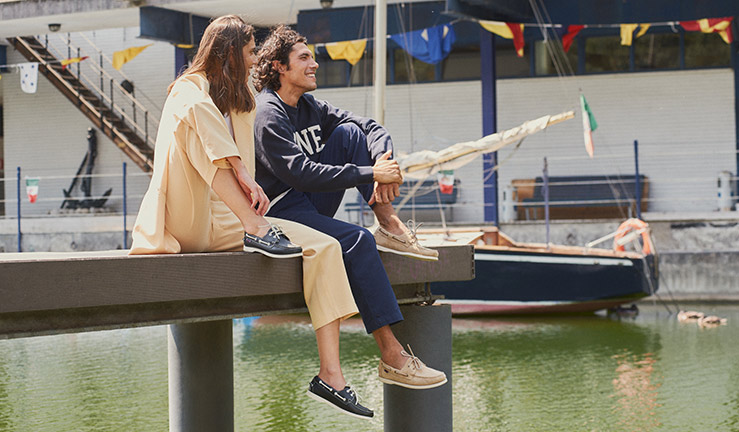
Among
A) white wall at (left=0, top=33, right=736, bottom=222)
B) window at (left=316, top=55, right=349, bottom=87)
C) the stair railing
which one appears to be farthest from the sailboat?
the stair railing

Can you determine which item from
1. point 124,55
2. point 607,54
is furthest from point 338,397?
point 124,55

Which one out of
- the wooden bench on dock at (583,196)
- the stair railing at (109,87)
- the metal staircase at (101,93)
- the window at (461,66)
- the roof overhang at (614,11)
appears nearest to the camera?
the roof overhang at (614,11)

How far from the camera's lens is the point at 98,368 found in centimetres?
762

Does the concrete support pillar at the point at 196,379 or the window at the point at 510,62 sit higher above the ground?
the window at the point at 510,62

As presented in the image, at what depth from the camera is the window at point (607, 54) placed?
1600cm

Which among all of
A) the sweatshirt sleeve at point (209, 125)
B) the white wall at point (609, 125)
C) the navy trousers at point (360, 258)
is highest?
the white wall at point (609, 125)

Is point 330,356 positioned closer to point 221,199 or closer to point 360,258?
point 360,258

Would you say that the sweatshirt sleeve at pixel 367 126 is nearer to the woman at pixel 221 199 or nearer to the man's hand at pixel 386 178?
the man's hand at pixel 386 178

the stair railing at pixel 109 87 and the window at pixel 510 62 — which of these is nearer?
the window at pixel 510 62

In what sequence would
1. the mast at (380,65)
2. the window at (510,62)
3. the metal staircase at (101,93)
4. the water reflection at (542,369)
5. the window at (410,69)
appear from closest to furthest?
1. the water reflection at (542,369)
2. the mast at (380,65)
3. the window at (510,62)
4. the window at (410,69)
5. the metal staircase at (101,93)

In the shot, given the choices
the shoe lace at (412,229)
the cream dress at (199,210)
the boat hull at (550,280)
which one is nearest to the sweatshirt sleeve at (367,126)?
the shoe lace at (412,229)

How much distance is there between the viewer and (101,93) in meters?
18.1

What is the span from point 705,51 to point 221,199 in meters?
14.3

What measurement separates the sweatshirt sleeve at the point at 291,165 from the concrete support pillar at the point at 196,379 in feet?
2.47
